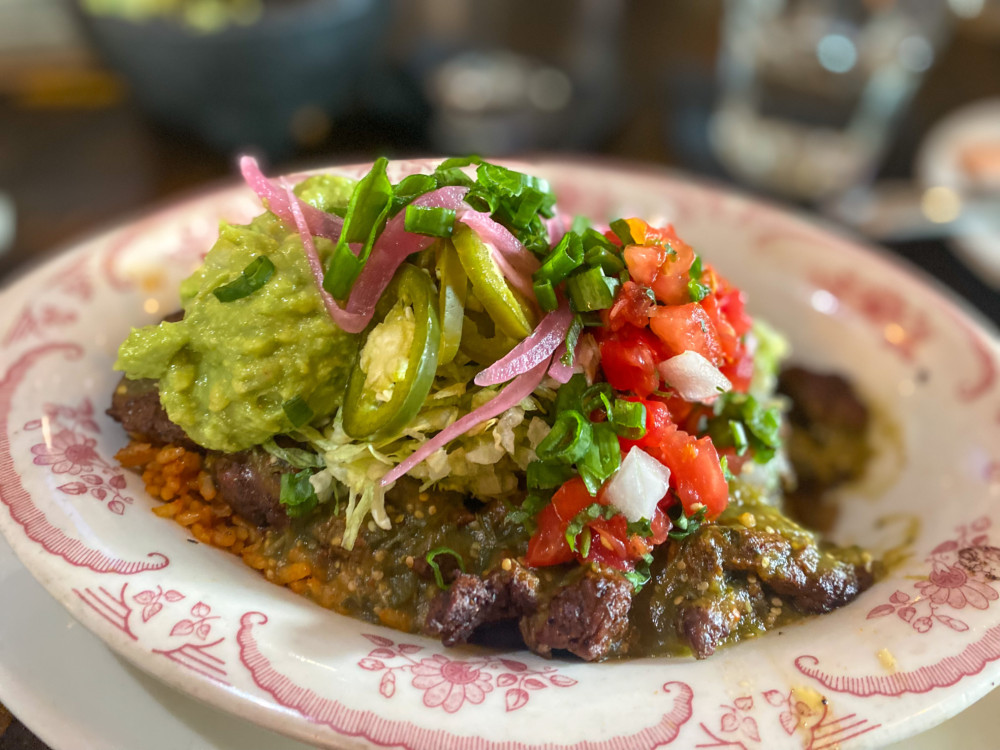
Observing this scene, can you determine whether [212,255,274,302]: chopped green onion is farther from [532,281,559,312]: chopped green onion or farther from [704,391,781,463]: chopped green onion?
[704,391,781,463]: chopped green onion

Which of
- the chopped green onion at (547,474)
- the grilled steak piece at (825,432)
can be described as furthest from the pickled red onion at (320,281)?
the grilled steak piece at (825,432)

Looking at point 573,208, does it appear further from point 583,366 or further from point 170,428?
point 170,428

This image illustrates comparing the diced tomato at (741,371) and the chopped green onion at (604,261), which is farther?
the diced tomato at (741,371)

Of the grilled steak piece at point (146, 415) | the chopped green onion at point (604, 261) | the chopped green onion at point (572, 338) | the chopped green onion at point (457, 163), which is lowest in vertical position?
the grilled steak piece at point (146, 415)

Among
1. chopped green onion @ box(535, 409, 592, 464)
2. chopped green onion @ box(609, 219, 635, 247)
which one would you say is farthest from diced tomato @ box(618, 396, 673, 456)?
chopped green onion @ box(609, 219, 635, 247)

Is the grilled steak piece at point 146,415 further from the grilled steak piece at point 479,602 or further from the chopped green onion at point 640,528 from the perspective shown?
the chopped green onion at point 640,528

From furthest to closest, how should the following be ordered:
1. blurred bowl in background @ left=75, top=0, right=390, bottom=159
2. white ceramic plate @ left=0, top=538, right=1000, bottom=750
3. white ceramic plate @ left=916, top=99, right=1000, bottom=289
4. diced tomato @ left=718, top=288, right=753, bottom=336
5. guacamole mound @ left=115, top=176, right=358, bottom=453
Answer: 1. white ceramic plate @ left=916, top=99, right=1000, bottom=289
2. blurred bowl in background @ left=75, top=0, right=390, bottom=159
3. diced tomato @ left=718, top=288, right=753, bottom=336
4. guacamole mound @ left=115, top=176, right=358, bottom=453
5. white ceramic plate @ left=0, top=538, right=1000, bottom=750

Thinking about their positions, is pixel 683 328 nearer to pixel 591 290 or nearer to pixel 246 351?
Result: pixel 591 290

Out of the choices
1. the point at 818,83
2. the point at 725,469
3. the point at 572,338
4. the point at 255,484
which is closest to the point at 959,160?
the point at 818,83
